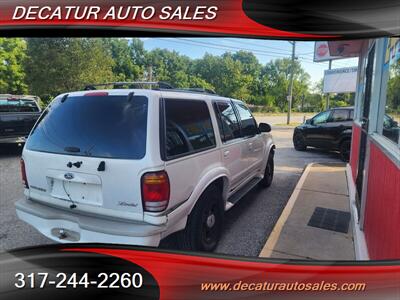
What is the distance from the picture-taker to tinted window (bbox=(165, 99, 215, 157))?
1896mm

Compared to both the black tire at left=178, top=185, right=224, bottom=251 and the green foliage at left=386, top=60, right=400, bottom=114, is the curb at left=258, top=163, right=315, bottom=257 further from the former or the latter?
the green foliage at left=386, top=60, right=400, bottom=114

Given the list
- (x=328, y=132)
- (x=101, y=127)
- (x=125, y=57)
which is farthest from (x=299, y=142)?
(x=125, y=57)

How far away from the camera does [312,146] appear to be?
8070mm

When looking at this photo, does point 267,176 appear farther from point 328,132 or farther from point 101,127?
point 328,132

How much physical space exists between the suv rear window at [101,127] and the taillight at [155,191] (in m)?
0.16

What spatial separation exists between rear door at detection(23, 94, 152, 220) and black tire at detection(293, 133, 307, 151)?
6.76 meters

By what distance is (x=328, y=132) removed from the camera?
7.53 metres

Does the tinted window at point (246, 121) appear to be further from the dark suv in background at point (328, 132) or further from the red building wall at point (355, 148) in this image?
the dark suv in background at point (328, 132)

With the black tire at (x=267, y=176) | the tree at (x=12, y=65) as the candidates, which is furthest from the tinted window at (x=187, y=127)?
the black tire at (x=267, y=176)

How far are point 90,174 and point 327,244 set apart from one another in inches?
84.0

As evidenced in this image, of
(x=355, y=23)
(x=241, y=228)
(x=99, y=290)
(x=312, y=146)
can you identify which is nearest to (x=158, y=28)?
(x=355, y=23)

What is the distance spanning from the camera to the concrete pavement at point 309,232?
7.49 ft

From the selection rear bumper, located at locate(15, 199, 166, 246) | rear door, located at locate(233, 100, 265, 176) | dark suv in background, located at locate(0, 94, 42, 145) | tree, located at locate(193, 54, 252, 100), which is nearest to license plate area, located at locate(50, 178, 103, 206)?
rear bumper, located at locate(15, 199, 166, 246)

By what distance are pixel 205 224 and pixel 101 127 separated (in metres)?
1.21
